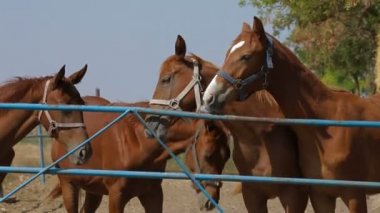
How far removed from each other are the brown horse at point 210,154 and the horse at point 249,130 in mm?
414

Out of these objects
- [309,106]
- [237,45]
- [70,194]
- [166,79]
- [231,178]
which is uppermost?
[237,45]

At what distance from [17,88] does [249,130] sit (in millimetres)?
2316

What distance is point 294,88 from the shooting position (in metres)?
6.30

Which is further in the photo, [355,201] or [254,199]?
[254,199]

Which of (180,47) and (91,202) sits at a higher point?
(180,47)

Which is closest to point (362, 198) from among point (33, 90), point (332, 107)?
point (332, 107)

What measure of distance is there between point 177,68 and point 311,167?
1667 millimetres

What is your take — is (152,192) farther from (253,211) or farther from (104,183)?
(253,211)

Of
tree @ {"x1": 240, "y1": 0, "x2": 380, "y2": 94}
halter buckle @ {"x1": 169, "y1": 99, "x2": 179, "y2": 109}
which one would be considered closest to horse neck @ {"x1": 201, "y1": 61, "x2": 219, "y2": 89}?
halter buckle @ {"x1": 169, "y1": 99, "x2": 179, "y2": 109}

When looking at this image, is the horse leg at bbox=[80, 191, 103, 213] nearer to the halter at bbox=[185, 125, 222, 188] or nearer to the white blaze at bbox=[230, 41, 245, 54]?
the halter at bbox=[185, 125, 222, 188]

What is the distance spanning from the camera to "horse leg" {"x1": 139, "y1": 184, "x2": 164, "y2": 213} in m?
8.17

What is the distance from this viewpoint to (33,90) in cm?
764

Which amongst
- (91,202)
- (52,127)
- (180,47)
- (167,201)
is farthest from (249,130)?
(167,201)

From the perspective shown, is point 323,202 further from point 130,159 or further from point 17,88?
point 17,88
